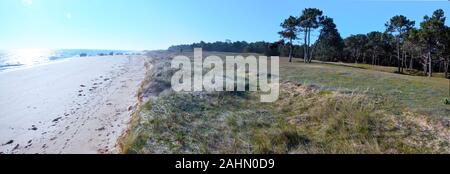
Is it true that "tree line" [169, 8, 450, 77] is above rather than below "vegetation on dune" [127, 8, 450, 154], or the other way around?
above

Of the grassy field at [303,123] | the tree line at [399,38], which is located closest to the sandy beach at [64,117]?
the grassy field at [303,123]

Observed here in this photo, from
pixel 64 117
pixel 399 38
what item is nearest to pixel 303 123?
pixel 64 117

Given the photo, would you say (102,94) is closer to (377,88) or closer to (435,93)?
(377,88)

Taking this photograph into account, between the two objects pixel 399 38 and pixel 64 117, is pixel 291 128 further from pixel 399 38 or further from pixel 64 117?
pixel 399 38

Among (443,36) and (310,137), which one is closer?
(310,137)

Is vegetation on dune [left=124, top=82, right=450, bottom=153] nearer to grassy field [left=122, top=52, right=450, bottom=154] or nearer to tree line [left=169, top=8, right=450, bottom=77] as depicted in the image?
grassy field [left=122, top=52, right=450, bottom=154]

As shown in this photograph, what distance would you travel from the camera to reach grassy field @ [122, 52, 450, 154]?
7555 millimetres

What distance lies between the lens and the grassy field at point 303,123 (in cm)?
755

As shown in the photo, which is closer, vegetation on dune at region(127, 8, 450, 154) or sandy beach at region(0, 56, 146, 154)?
vegetation on dune at region(127, 8, 450, 154)

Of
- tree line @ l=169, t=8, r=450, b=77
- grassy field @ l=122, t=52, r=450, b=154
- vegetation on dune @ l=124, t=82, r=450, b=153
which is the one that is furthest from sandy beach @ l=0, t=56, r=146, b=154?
tree line @ l=169, t=8, r=450, b=77

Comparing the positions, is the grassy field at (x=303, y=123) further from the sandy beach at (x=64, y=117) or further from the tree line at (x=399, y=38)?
the tree line at (x=399, y=38)
